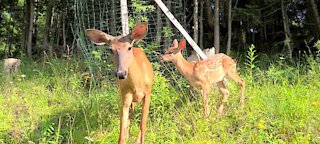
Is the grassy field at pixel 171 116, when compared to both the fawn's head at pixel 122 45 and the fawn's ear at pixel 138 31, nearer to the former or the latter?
the fawn's head at pixel 122 45

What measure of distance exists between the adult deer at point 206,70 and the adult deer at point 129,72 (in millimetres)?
1248

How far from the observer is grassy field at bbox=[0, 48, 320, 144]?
405 cm

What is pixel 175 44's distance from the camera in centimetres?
593

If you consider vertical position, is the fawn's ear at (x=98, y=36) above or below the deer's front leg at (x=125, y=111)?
above

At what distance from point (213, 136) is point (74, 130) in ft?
5.05

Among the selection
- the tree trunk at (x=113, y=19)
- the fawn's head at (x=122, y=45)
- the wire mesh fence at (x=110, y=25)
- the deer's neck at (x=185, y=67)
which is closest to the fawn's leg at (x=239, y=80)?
the deer's neck at (x=185, y=67)

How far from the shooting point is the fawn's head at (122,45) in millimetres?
3566

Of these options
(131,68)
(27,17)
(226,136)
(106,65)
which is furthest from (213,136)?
(27,17)

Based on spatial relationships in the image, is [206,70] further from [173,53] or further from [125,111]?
[125,111]

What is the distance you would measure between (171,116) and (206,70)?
1085mm

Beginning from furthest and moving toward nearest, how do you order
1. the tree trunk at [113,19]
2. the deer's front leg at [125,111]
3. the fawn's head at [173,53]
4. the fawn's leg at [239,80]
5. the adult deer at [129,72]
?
the tree trunk at [113,19], the fawn's head at [173,53], the fawn's leg at [239,80], the deer's front leg at [125,111], the adult deer at [129,72]

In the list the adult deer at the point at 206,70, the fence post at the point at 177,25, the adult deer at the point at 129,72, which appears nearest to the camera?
the adult deer at the point at 129,72

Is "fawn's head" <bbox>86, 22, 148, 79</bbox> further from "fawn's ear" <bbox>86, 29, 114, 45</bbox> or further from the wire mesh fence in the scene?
the wire mesh fence

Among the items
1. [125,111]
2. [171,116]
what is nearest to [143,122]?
[125,111]
